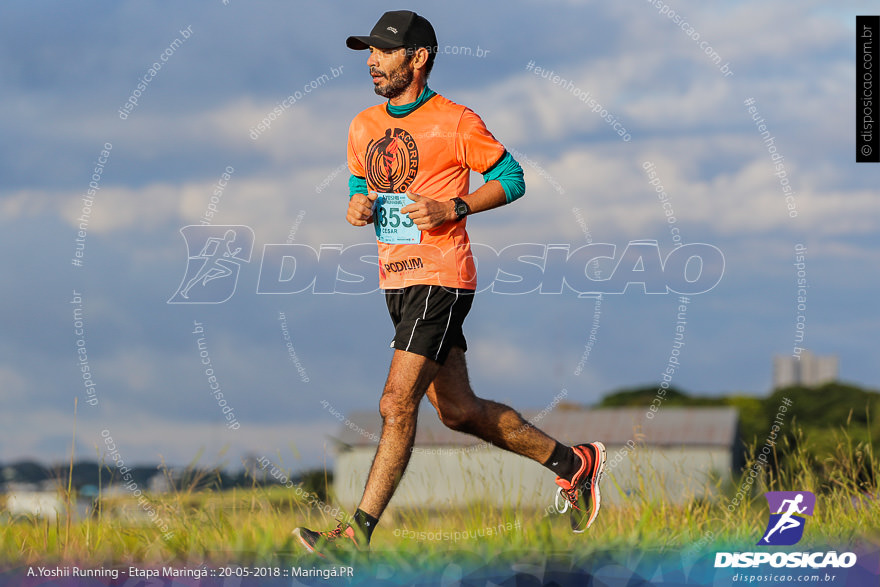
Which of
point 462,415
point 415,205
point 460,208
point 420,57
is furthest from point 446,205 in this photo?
point 462,415

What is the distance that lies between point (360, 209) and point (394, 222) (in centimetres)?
20

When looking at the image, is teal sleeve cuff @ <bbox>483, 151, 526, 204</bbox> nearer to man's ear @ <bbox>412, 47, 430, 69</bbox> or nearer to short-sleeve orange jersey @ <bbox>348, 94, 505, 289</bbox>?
short-sleeve orange jersey @ <bbox>348, 94, 505, 289</bbox>

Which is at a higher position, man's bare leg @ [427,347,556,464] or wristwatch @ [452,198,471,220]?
wristwatch @ [452,198,471,220]

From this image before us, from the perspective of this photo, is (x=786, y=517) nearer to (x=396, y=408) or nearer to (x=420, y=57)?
(x=396, y=408)

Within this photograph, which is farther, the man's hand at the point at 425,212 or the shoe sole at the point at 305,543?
the man's hand at the point at 425,212

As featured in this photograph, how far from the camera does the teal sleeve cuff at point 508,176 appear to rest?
18.8 ft

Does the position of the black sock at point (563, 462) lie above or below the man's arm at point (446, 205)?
below

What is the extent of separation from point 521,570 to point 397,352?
4.93 ft

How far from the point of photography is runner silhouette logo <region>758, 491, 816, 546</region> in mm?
5211

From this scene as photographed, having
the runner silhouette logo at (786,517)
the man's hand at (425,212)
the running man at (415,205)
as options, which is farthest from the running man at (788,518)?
the man's hand at (425,212)

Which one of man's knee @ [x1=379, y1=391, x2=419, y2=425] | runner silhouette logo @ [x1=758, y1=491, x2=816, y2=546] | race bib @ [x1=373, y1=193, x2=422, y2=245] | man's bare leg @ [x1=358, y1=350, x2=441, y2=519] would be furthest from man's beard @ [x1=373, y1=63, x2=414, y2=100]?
runner silhouette logo @ [x1=758, y1=491, x2=816, y2=546]

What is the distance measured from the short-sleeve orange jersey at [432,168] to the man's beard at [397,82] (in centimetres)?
14

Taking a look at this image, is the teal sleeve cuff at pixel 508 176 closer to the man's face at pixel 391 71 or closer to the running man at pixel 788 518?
the man's face at pixel 391 71

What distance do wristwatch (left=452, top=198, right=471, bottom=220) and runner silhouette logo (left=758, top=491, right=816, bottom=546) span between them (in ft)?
7.29
